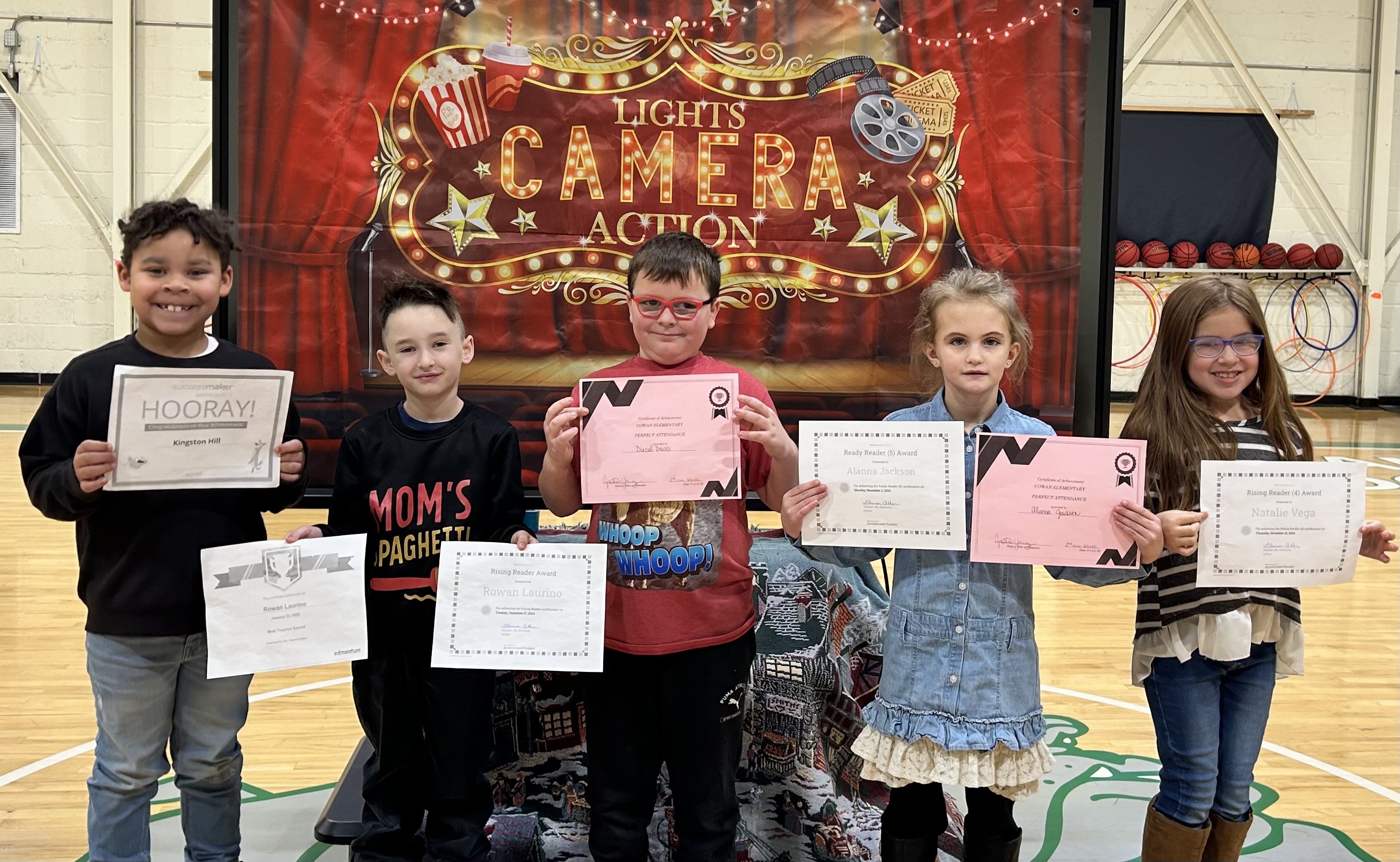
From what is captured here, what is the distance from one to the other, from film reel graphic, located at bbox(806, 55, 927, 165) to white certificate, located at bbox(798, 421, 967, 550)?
44.1 inches

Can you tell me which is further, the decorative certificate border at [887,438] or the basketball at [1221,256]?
the basketball at [1221,256]

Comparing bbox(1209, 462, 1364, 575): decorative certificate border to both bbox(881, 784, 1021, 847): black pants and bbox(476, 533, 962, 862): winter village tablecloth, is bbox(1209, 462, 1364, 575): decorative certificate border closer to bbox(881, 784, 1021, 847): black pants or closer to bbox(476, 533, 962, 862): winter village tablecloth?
bbox(881, 784, 1021, 847): black pants

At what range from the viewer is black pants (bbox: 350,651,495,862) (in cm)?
215

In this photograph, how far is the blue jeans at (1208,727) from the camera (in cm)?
210

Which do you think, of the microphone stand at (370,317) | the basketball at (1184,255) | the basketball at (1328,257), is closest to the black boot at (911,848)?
the microphone stand at (370,317)

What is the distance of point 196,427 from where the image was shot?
2012 millimetres

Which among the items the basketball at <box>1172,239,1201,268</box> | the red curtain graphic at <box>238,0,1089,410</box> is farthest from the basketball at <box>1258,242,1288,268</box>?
the red curtain graphic at <box>238,0,1089,410</box>

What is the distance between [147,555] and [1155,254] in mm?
11132

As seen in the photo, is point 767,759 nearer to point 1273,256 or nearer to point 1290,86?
point 1273,256

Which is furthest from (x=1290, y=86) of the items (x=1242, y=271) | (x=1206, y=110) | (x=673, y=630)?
(x=673, y=630)

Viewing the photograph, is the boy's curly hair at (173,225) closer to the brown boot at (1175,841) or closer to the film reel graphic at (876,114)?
the film reel graphic at (876,114)

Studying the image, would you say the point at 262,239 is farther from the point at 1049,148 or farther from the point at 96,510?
the point at 1049,148

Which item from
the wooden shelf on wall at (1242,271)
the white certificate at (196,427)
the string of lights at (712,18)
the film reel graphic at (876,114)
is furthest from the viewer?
the wooden shelf on wall at (1242,271)

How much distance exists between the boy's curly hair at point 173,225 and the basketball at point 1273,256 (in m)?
11.6
